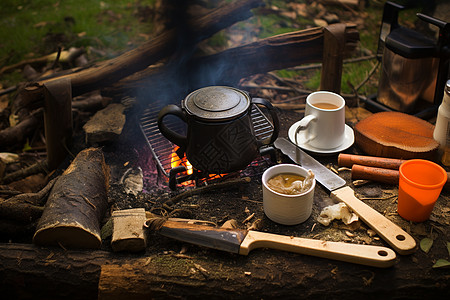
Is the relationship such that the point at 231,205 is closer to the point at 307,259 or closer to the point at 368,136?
the point at 307,259

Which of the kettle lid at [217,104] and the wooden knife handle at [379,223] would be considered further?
the kettle lid at [217,104]

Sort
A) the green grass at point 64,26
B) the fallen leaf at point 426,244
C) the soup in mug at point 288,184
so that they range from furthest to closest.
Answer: the green grass at point 64,26, the soup in mug at point 288,184, the fallen leaf at point 426,244

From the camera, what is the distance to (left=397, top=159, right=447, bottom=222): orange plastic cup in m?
2.18

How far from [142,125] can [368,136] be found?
170 cm

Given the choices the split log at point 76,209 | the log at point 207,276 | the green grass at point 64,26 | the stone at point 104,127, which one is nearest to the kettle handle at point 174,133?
the split log at point 76,209

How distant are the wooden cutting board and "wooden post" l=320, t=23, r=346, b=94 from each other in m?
0.56

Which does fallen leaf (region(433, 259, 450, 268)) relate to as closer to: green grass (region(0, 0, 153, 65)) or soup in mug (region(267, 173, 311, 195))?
soup in mug (region(267, 173, 311, 195))

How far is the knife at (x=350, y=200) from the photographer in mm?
2131

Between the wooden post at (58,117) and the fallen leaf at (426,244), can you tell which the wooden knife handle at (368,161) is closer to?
the fallen leaf at (426,244)

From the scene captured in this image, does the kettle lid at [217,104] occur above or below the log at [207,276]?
above

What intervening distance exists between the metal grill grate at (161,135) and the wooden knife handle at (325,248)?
826 millimetres

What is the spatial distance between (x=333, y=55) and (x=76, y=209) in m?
2.24

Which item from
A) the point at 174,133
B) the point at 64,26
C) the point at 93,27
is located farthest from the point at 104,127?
the point at 64,26

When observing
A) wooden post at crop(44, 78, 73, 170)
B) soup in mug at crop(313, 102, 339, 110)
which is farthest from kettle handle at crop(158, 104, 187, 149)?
wooden post at crop(44, 78, 73, 170)
